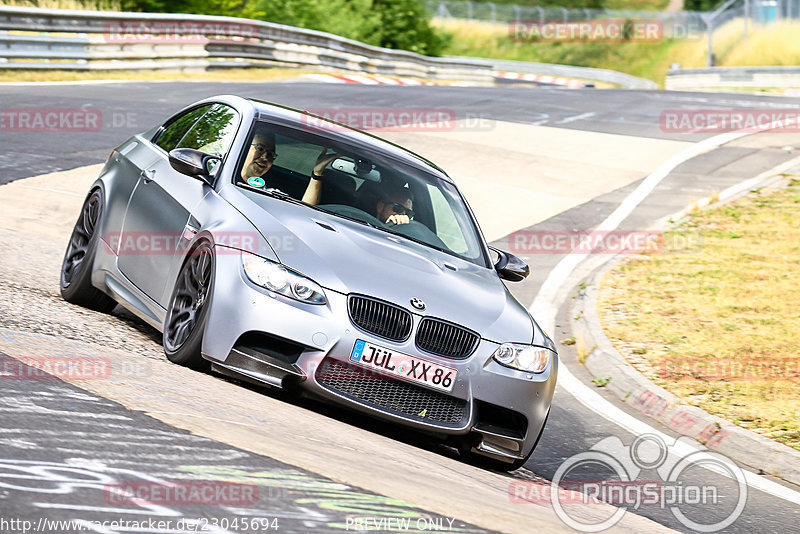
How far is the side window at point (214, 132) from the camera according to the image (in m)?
7.22

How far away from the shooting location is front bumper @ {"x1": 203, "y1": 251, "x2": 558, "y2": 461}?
18.5ft

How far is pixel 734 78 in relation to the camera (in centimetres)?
4025

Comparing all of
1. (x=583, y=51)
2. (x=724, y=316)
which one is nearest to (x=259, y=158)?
(x=724, y=316)

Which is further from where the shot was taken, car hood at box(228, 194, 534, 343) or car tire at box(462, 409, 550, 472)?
car tire at box(462, 409, 550, 472)

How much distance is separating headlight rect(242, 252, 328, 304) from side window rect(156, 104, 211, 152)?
227 centimetres

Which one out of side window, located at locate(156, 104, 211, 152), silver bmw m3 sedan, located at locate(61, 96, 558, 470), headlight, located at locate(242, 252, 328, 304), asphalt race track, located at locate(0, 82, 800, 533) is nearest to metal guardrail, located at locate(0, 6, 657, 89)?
asphalt race track, located at locate(0, 82, 800, 533)

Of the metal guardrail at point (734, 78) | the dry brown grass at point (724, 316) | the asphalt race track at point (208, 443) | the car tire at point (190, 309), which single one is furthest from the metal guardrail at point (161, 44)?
the car tire at point (190, 309)

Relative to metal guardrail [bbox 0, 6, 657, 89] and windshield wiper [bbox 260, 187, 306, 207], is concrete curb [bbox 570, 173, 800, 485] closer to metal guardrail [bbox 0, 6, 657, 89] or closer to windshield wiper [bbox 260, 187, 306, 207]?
windshield wiper [bbox 260, 187, 306, 207]

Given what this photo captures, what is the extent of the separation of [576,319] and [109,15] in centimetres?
1701

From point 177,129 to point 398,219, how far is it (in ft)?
6.47

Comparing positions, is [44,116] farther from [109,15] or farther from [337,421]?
[337,421]

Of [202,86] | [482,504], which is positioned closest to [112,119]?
[202,86]

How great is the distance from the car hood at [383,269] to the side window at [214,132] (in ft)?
2.56

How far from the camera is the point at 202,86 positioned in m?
23.5
